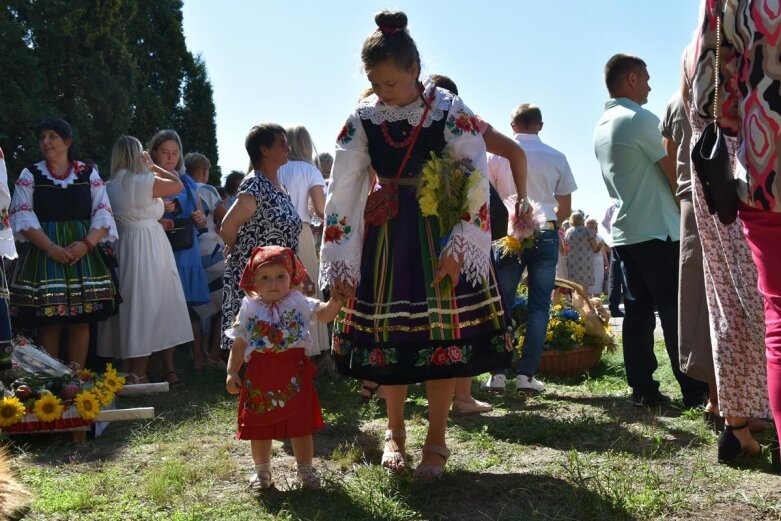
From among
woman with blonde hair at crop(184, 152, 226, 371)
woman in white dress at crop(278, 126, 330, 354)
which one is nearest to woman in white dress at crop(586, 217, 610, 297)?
woman with blonde hair at crop(184, 152, 226, 371)

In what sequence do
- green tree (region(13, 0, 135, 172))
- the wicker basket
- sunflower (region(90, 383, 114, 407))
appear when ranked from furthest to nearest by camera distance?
green tree (region(13, 0, 135, 172)) → the wicker basket → sunflower (region(90, 383, 114, 407))

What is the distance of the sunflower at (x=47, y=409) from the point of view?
16.9 ft

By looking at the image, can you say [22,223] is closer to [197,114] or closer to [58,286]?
[58,286]

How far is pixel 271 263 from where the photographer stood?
13.4ft

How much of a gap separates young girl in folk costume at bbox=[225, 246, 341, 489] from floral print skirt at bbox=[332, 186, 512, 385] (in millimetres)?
187

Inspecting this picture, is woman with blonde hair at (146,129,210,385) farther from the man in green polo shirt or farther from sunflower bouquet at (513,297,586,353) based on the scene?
the man in green polo shirt

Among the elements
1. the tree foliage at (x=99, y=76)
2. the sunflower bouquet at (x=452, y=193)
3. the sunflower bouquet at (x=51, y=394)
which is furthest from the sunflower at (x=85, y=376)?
the tree foliage at (x=99, y=76)

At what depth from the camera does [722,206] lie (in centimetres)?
301

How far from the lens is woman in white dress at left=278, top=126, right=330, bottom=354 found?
276 inches

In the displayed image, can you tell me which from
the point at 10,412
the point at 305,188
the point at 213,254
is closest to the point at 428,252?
the point at 10,412

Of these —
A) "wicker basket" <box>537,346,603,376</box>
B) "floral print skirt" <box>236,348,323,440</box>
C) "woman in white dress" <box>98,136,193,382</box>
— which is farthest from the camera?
"woman in white dress" <box>98,136,193,382</box>

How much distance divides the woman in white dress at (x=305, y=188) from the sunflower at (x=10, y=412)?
2.33 metres

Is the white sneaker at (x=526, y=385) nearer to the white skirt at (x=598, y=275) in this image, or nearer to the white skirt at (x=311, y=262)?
the white skirt at (x=311, y=262)

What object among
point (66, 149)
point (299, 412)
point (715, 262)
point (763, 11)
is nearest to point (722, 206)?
point (763, 11)
